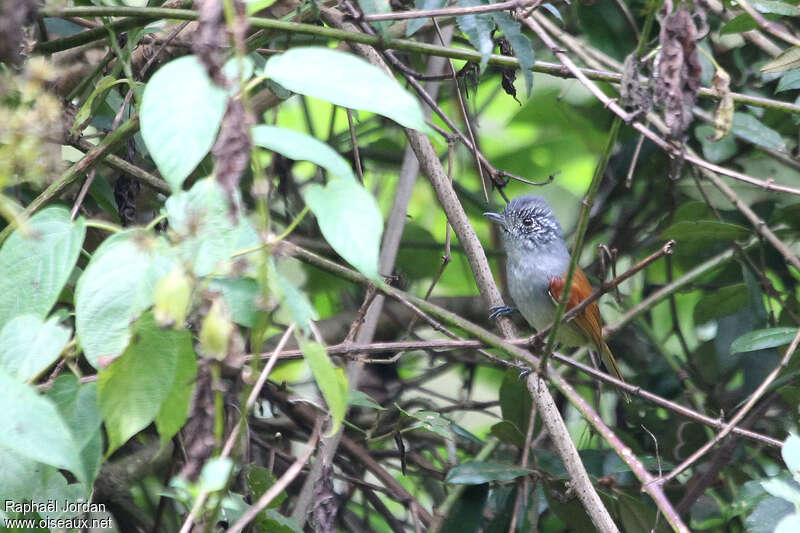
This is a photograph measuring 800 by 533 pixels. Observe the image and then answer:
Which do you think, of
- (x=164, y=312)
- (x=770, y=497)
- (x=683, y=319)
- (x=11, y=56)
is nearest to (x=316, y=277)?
(x=683, y=319)

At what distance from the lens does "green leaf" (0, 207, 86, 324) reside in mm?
1532

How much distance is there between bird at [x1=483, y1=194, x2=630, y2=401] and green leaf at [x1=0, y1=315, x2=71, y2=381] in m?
2.77

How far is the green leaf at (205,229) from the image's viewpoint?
1.26 metres

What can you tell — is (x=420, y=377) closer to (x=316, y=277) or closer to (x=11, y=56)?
(x=316, y=277)

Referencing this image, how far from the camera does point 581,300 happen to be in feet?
13.7

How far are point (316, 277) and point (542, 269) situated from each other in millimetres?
1140

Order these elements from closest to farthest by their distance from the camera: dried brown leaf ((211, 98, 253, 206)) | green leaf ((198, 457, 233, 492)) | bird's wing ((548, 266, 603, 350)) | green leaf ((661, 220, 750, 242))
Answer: dried brown leaf ((211, 98, 253, 206)), green leaf ((198, 457, 233, 492)), green leaf ((661, 220, 750, 242)), bird's wing ((548, 266, 603, 350))

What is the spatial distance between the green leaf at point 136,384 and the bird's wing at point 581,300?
2.60 meters

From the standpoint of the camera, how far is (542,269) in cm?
436

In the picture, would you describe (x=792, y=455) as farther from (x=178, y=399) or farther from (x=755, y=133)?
(x=755, y=133)

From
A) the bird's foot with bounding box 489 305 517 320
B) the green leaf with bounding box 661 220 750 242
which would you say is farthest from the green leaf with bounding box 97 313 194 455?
the green leaf with bounding box 661 220 750 242

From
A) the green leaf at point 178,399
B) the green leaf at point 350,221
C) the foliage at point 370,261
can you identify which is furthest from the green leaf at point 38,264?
the green leaf at point 350,221

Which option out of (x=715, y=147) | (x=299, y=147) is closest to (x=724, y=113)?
(x=299, y=147)

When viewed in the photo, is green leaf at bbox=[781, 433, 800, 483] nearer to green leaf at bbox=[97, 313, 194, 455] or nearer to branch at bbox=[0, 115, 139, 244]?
green leaf at bbox=[97, 313, 194, 455]
